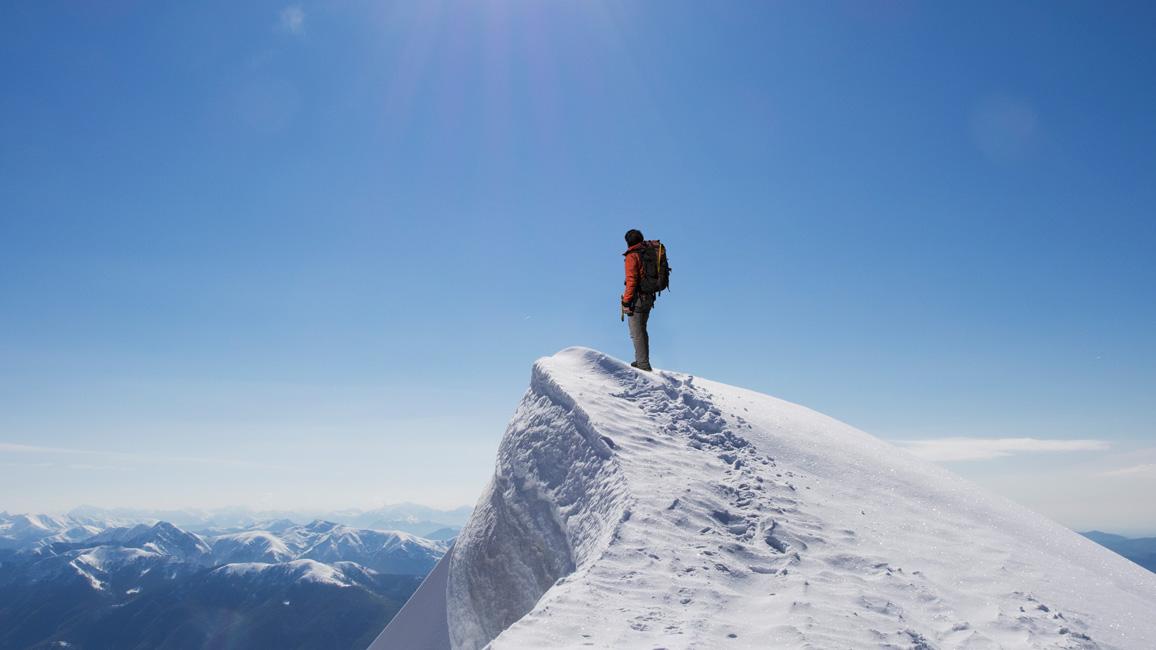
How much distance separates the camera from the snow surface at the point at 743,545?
641cm

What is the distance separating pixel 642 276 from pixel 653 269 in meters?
0.38

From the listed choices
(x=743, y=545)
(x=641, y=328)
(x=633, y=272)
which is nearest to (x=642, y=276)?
(x=633, y=272)

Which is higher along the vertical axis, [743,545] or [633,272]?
[633,272]

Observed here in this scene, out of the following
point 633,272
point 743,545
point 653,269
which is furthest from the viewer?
point 653,269

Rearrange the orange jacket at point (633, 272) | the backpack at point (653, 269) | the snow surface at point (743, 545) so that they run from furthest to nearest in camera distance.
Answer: the backpack at point (653, 269)
the orange jacket at point (633, 272)
the snow surface at point (743, 545)

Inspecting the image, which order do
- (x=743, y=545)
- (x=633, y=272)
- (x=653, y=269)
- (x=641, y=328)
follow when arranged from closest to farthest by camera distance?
(x=743, y=545)
(x=633, y=272)
(x=653, y=269)
(x=641, y=328)

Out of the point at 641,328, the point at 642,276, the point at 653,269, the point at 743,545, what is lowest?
the point at 743,545

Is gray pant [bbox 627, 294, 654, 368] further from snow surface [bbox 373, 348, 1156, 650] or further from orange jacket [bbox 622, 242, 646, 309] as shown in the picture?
snow surface [bbox 373, 348, 1156, 650]

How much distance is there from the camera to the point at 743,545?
8.02 meters

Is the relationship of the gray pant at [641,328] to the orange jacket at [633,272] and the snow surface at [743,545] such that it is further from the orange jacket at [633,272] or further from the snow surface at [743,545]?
the snow surface at [743,545]

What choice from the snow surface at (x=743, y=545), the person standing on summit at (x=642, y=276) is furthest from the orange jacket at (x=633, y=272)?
Answer: the snow surface at (x=743, y=545)

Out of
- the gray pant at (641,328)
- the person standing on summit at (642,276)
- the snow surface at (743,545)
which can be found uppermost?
the person standing on summit at (642,276)

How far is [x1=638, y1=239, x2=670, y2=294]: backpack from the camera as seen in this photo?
14555 millimetres

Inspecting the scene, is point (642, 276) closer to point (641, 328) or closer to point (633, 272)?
point (633, 272)
